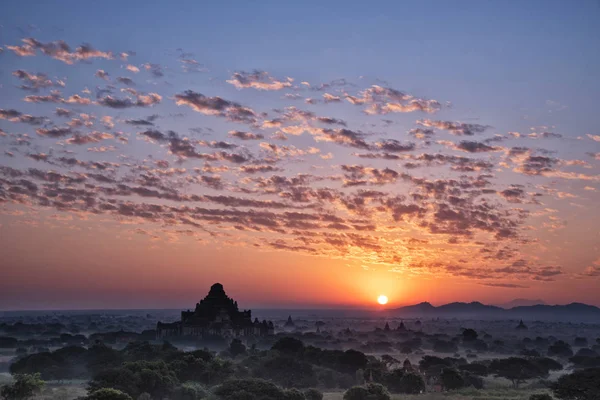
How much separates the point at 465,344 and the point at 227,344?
7773 centimetres

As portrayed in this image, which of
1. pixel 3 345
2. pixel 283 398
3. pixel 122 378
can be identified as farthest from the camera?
pixel 3 345

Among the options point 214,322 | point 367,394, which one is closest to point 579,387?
point 367,394

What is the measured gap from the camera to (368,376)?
285ft

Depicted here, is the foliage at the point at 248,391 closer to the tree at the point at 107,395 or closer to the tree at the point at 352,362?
the tree at the point at 107,395

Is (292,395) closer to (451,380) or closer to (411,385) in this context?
(411,385)

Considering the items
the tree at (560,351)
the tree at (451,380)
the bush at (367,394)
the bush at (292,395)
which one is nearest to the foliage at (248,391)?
the bush at (292,395)

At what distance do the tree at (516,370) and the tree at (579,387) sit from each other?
1016 inches

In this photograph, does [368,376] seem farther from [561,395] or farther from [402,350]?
[402,350]

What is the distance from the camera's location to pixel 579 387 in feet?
208

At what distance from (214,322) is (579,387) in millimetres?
93131

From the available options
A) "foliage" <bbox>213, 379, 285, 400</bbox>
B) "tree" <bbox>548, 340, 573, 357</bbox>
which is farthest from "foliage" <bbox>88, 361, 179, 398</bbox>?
"tree" <bbox>548, 340, 573, 357</bbox>

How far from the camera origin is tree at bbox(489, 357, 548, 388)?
91938mm

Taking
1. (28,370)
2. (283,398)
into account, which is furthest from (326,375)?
(28,370)

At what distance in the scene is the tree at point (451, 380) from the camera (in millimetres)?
81625
